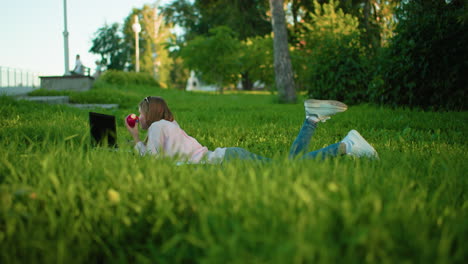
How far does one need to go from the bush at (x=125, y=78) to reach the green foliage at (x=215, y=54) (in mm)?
4838

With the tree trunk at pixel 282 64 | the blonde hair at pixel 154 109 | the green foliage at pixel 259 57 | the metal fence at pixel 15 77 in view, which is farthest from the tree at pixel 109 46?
the blonde hair at pixel 154 109

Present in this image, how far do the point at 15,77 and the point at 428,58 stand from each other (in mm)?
37636

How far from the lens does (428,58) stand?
8625 mm

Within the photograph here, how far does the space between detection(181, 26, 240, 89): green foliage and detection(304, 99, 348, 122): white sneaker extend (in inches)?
854

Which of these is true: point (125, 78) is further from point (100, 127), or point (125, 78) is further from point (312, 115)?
point (312, 115)

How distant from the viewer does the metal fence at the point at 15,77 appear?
109 feet

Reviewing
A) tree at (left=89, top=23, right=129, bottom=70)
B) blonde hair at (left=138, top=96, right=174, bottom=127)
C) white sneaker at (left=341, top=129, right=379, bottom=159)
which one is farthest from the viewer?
tree at (left=89, top=23, right=129, bottom=70)

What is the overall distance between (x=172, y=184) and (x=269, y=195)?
596mm

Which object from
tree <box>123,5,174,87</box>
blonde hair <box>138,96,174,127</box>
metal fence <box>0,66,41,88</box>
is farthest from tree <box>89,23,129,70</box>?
blonde hair <box>138,96,174,127</box>

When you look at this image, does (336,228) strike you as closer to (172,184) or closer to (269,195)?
(269,195)

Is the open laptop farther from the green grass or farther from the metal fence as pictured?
the metal fence

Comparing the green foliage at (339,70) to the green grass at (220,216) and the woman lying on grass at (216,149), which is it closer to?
the woman lying on grass at (216,149)

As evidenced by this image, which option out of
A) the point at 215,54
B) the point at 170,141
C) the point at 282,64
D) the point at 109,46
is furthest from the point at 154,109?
the point at 109,46

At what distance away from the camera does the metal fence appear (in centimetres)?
3317
